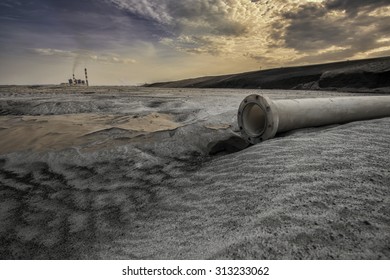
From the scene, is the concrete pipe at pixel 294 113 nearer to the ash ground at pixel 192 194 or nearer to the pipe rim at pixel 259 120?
the pipe rim at pixel 259 120

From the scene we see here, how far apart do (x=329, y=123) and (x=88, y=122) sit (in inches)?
164

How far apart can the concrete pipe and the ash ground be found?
0.63 ft

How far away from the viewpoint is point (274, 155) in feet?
9.43

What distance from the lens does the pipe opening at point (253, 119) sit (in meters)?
3.79

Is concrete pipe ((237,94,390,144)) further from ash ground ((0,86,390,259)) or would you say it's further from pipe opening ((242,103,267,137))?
ash ground ((0,86,390,259))

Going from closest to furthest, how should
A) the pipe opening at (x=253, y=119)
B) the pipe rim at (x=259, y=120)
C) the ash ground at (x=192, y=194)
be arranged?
the ash ground at (x=192, y=194)
the pipe rim at (x=259, y=120)
the pipe opening at (x=253, y=119)

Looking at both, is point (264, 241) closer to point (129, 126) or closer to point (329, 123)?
point (329, 123)

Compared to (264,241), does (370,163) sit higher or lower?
higher

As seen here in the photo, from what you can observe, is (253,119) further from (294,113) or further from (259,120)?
(294,113)

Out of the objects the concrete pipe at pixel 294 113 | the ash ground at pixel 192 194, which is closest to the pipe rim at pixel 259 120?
the concrete pipe at pixel 294 113

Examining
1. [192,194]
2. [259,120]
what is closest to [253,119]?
[259,120]

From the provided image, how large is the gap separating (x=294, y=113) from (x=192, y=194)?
2.04 meters

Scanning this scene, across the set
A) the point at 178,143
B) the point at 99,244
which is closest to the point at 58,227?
the point at 99,244
